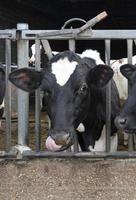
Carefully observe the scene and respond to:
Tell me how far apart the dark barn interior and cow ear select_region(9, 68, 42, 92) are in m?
6.27

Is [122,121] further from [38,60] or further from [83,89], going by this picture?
[38,60]

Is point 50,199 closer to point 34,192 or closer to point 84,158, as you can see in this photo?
point 34,192

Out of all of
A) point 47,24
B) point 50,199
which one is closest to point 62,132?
point 50,199

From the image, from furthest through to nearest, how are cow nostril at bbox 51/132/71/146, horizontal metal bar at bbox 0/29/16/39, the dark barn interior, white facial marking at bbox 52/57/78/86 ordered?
the dark barn interior < horizontal metal bar at bbox 0/29/16/39 < white facial marking at bbox 52/57/78/86 < cow nostril at bbox 51/132/71/146

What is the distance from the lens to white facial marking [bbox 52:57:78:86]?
427 centimetres

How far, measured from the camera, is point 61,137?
399cm

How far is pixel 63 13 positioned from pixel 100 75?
10.4 m

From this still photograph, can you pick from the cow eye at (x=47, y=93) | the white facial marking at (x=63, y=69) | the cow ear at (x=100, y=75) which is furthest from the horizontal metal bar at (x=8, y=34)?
the cow ear at (x=100, y=75)

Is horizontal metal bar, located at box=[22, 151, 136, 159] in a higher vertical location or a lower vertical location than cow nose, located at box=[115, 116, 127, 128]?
lower

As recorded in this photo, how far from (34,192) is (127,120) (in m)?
1.05

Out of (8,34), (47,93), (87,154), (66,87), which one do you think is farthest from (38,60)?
(87,154)

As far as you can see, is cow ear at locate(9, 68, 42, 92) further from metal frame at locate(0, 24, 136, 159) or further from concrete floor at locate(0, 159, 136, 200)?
concrete floor at locate(0, 159, 136, 200)

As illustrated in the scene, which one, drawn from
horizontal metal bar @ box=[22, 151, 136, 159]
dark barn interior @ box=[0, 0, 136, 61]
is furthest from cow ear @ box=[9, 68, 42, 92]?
dark barn interior @ box=[0, 0, 136, 61]

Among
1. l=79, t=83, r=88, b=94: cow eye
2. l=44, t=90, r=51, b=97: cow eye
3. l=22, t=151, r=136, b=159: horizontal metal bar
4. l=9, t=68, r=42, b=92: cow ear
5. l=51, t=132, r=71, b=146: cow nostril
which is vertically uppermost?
l=9, t=68, r=42, b=92: cow ear
